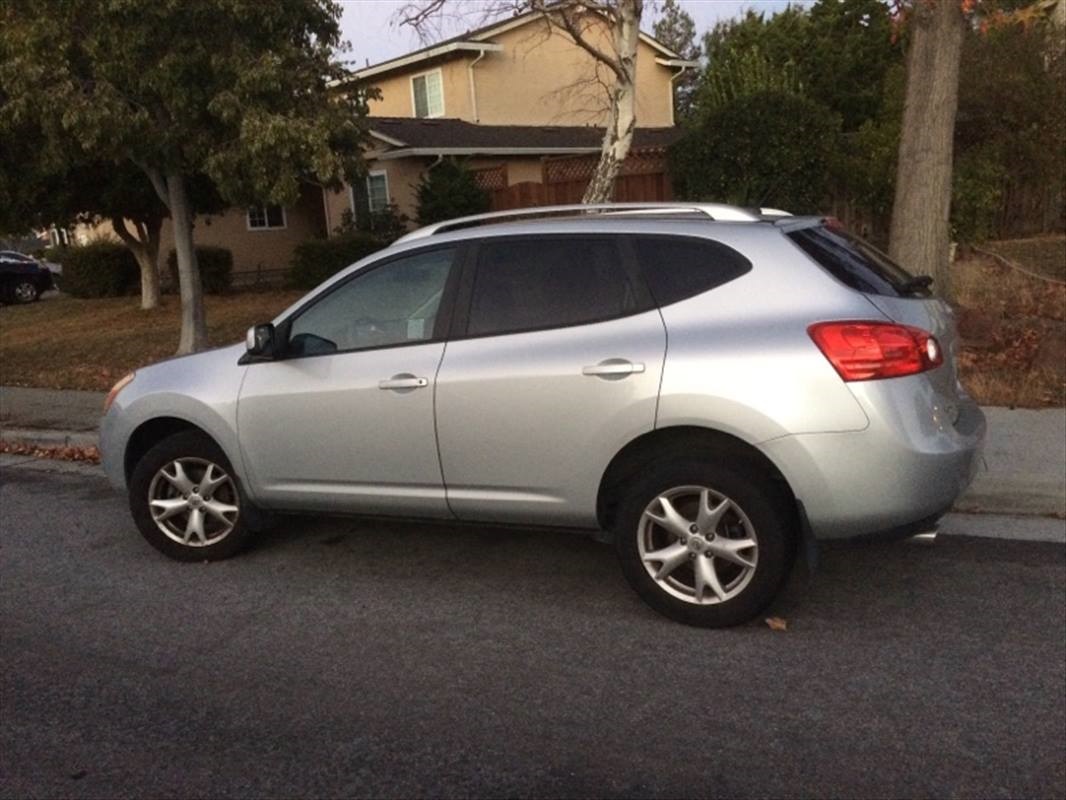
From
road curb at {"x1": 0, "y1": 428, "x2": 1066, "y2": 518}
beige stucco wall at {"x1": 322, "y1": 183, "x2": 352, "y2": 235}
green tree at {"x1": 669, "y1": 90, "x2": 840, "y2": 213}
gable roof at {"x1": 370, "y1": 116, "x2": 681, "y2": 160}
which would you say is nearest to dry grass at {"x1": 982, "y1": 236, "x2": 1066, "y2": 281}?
green tree at {"x1": 669, "y1": 90, "x2": 840, "y2": 213}

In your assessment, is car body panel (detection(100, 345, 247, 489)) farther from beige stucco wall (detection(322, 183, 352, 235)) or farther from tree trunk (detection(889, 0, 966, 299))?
beige stucco wall (detection(322, 183, 352, 235))

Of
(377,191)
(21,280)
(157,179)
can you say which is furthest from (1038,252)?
(21,280)

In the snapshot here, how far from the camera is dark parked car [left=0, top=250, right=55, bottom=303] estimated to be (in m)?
27.6

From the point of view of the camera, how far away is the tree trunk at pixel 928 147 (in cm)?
971

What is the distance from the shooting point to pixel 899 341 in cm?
432

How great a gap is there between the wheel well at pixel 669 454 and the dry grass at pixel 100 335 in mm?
9301

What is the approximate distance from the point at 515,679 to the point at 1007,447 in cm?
441

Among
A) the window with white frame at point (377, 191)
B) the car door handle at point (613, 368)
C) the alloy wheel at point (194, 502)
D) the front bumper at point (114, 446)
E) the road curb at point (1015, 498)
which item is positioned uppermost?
the window with white frame at point (377, 191)

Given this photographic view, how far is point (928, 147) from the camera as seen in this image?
394 inches

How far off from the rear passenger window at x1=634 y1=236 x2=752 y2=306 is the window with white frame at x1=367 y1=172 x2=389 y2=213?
19.4 metres

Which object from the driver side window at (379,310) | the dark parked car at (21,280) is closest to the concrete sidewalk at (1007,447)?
the driver side window at (379,310)

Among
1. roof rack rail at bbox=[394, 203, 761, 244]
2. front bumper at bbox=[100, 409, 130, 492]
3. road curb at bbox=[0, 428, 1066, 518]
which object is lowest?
road curb at bbox=[0, 428, 1066, 518]

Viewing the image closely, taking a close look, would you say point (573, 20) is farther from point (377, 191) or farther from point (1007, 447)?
point (377, 191)

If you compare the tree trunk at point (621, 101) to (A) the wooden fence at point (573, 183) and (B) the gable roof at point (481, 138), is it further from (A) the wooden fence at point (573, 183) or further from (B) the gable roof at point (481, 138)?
(B) the gable roof at point (481, 138)
